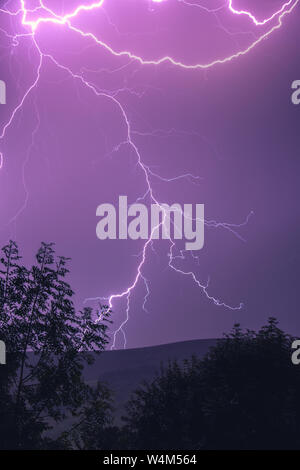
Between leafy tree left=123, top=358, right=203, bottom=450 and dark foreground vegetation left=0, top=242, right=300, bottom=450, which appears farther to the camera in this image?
leafy tree left=123, top=358, right=203, bottom=450

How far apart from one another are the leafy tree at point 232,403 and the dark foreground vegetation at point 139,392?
1.0 inches

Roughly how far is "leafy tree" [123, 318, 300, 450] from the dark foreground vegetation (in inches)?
1.0

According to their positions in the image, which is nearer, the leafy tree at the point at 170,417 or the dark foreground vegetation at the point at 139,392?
the dark foreground vegetation at the point at 139,392

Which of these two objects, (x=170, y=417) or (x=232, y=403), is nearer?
(x=232, y=403)

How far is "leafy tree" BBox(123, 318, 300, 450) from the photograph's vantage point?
1091 cm

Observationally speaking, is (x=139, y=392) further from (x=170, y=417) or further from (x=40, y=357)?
(x=40, y=357)

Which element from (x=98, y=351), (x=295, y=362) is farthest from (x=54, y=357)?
(x=295, y=362)

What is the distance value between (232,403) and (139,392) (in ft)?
13.0

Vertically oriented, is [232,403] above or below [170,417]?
above

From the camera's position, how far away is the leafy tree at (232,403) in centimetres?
1091

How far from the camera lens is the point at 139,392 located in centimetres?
1444

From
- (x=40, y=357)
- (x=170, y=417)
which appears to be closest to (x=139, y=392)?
(x=170, y=417)

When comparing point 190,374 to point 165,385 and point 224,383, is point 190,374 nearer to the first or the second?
point 165,385
